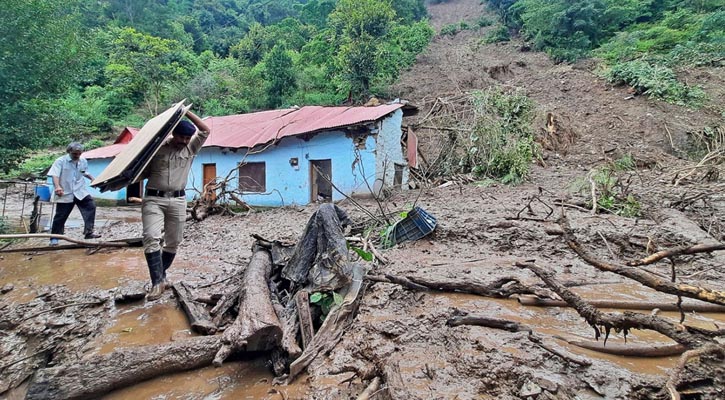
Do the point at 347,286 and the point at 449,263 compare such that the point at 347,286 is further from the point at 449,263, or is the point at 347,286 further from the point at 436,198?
the point at 436,198

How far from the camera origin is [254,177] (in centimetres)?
1335

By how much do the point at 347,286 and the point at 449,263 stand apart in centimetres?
172

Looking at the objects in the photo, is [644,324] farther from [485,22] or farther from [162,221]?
[485,22]

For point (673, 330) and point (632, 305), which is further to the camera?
point (632, 305)

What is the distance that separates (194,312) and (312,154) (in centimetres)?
941

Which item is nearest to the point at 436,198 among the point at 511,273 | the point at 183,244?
the point at 511,273

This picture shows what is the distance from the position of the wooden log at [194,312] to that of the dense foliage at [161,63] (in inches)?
302

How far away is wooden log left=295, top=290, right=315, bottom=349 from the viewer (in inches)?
104

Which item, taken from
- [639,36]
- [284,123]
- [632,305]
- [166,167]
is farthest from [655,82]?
[166,167]

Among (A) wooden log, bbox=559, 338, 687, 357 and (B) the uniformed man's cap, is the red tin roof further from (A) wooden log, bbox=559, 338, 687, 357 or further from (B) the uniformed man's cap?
(A) wooden log, bbox=559, 338, 687, 357

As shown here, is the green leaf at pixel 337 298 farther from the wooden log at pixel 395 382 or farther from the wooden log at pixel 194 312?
the wooden log at pixel 194 312

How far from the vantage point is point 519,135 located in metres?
11.9

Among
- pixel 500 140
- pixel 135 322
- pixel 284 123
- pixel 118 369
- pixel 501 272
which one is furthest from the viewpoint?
pixel 284 123

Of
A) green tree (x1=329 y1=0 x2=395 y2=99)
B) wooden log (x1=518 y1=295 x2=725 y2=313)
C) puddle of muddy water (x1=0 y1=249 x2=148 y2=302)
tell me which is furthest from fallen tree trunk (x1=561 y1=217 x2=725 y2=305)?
green tree (x1=329 y1=0 x2=395 y2=99)
